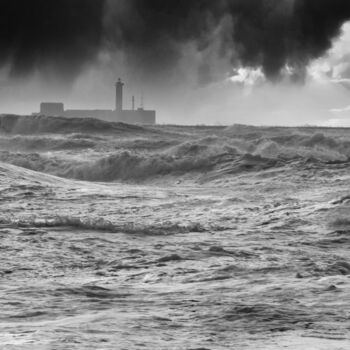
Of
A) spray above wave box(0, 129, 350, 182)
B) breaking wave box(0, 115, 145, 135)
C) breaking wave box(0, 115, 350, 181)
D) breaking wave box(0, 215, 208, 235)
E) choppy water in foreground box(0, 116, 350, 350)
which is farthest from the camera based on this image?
breaking wave box(0, 115, 145, 135)

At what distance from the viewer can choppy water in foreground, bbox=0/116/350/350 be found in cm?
457

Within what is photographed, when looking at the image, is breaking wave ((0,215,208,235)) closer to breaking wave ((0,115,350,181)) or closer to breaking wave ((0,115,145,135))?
breaking wave ((0,115,350,181))

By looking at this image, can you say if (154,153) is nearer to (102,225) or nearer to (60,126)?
(60,126)

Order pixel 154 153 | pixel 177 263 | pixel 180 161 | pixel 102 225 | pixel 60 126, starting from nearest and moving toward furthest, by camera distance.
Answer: pixel 177 263 < pixel 102 225 < pixel 180 161 < pixel 154 153 < pixel 60 126

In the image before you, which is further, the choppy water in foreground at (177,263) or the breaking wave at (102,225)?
the breaking wave at (102,225)

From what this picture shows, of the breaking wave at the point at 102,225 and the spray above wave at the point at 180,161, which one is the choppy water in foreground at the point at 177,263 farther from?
the spray above wave at the point at 180,161

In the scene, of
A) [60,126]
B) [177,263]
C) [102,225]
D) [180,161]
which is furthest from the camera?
[60,126]

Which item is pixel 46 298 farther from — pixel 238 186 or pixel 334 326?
pixel 238 186

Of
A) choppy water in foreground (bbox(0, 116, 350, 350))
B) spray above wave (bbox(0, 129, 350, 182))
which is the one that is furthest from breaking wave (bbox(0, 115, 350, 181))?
choppy water in foreground (bbox(0, 116, 350, 350))

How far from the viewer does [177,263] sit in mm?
7059

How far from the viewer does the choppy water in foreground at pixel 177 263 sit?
15.0ft

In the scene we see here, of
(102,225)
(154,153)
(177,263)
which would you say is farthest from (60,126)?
(177,263)

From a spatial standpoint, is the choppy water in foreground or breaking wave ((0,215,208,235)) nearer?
the choppy water in foreground

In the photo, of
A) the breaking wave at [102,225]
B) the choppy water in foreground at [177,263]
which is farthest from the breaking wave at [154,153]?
Answer: the breaking wave at [102,225]
